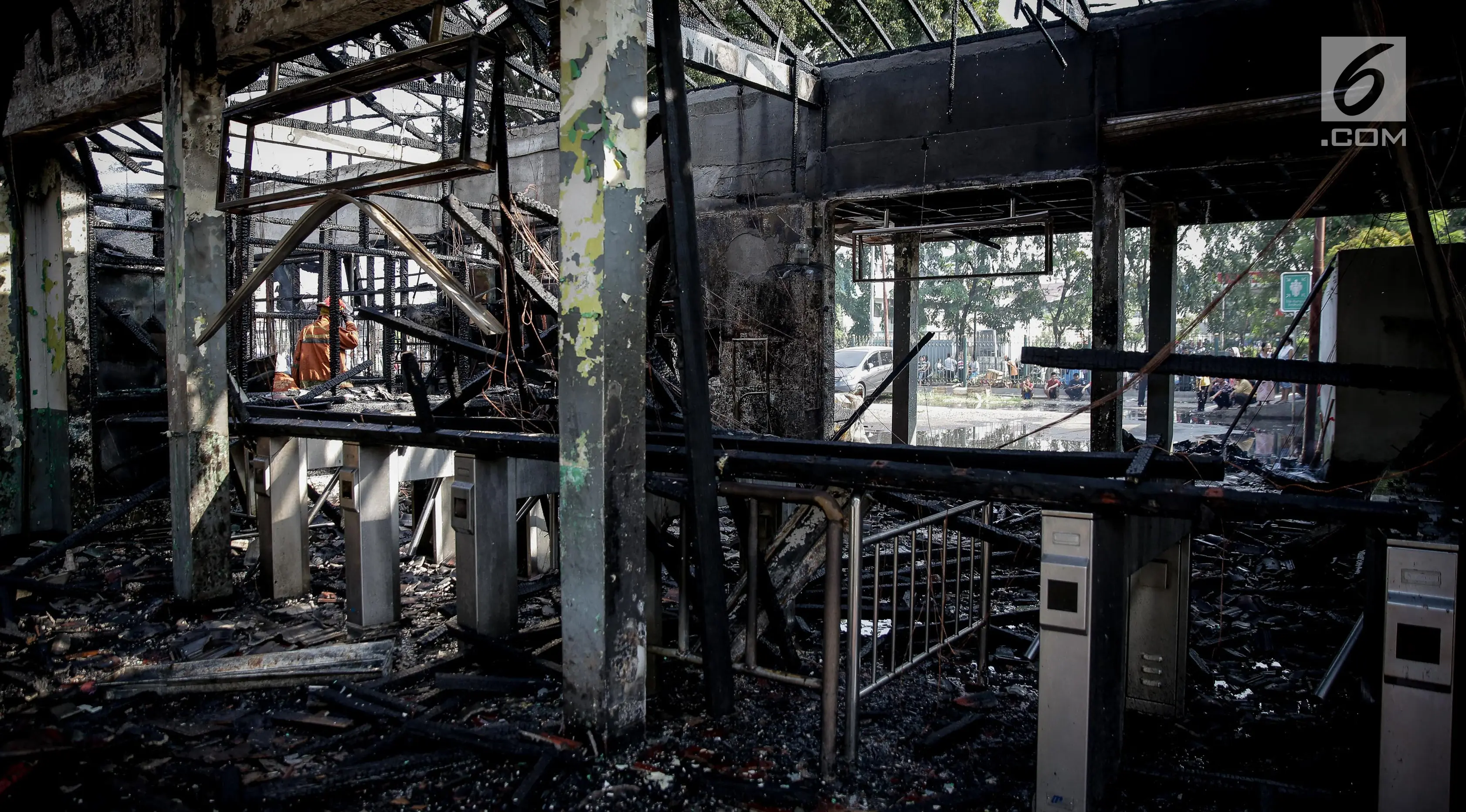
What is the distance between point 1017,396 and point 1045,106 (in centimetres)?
1938

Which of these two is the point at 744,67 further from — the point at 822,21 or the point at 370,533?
the point at 370,533

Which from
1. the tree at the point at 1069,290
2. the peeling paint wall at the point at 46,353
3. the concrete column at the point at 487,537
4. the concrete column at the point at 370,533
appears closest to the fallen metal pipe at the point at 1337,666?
the concrete column at the point at 487,537

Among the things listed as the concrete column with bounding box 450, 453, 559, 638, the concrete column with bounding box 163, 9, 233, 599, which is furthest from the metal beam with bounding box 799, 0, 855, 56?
the concrete column with bounding box 450, 453, 559, 638

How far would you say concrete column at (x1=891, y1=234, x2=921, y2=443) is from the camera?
45.0 feet

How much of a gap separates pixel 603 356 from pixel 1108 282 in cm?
704

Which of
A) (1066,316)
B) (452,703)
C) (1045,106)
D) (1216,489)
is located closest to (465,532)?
(452,703)

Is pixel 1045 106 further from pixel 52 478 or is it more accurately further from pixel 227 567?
pixel 52 478

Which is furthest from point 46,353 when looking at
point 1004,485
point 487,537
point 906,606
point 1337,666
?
point 1337,666

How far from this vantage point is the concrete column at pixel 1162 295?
447 inches

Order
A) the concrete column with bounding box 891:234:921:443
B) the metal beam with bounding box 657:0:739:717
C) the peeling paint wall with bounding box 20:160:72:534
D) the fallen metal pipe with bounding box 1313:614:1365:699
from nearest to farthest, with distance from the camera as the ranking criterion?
the metal beam with bounding box 657:0:739:717 → the fallen metal pipe with bounding box 1313:614:1365:699 → the peeling paint wall with bounding box 20:160:72:534 → the concrete column with bounding box 891:234:921:443

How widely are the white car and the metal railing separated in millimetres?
15991

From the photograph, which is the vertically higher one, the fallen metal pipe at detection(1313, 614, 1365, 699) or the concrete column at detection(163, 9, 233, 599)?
the concrete column at detection(163, 9, 233, 599)

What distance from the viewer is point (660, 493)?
3.80 meters

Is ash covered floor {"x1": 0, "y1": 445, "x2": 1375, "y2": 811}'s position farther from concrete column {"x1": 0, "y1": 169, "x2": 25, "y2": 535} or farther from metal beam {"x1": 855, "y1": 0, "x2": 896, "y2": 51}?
metal beam {"x1": 855, "y1": 0, "x2": 896, "y2": 51}
